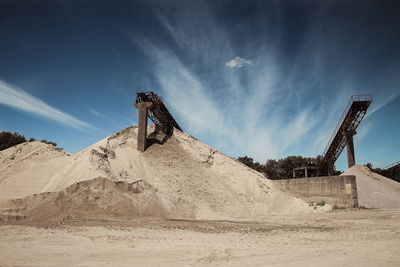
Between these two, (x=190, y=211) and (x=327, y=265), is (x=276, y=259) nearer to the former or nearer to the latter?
(x=327, y=265)

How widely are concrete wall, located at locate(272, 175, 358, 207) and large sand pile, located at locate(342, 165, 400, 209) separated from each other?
2412 millimetres

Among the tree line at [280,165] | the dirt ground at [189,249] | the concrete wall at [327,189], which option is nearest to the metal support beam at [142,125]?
the dirt ground at [189,249]

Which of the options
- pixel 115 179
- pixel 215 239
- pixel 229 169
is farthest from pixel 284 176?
pixel 215 239

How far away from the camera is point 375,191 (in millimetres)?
20516

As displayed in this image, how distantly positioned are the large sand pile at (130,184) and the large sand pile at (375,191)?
19.2ft

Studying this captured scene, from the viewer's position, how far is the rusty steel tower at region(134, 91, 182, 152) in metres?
21.4

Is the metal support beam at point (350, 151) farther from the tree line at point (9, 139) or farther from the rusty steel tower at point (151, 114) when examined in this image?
the tree line at point (9, 139)

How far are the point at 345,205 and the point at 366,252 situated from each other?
14.3 meters

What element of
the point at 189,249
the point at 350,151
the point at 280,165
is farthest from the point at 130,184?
the point at 280,165

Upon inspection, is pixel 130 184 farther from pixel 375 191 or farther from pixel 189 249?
pixel 375 191

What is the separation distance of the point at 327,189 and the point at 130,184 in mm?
15681

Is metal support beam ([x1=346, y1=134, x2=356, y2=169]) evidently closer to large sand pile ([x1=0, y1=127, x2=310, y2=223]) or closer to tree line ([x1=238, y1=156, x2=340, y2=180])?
large sand pile ([x1=0, y1=127, x2=310, y2=223])

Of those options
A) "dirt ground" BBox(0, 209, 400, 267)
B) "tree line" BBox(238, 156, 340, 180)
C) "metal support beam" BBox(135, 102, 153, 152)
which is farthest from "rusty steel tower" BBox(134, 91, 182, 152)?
"tree line" BBox(238, 156, 340, 180)

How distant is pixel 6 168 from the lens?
1484 centimetres
